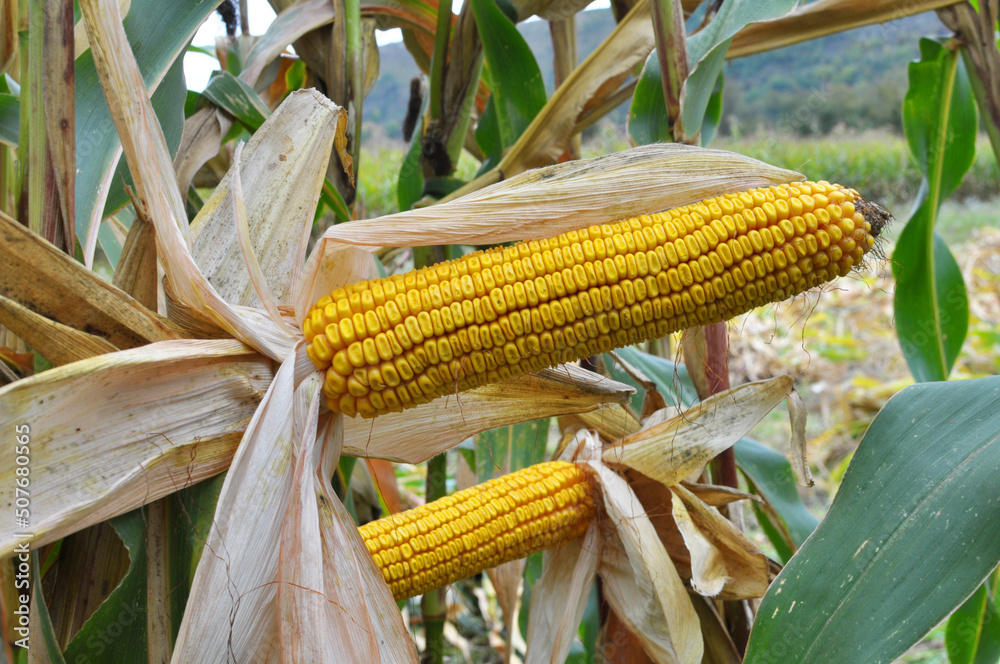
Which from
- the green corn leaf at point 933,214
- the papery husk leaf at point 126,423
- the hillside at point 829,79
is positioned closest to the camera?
the papery husk leaf at point 126,423

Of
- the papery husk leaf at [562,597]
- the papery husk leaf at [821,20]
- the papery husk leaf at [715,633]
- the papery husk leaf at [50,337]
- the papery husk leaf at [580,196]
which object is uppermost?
the papery husk leaf at [821,20]

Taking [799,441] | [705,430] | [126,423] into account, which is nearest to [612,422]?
[705,430]

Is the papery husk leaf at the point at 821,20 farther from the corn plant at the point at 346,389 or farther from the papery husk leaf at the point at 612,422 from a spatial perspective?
the papery husk leaf at the point at 612,422

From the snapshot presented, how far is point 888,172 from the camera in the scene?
8352mm

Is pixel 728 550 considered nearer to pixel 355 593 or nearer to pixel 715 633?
pixel 715 633

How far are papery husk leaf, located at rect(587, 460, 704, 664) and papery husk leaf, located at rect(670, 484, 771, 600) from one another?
0.18 ft

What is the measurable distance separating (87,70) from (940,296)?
5.38 ft

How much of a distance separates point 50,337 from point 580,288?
46 centimetres

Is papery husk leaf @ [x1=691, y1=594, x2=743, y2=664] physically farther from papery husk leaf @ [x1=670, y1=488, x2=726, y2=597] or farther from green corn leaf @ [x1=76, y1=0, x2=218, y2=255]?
green corn leaf @ [x1=76, y1=0, x2=218, y2=255]

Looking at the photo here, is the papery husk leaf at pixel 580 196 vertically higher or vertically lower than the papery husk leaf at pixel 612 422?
higher

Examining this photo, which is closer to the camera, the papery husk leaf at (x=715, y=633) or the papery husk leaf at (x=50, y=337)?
the papery husk leaf at (x=50, y=337)

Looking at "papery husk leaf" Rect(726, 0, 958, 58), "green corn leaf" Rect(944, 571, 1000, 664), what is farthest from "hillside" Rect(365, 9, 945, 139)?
"green corn leaf" Rect(944, 571, 1000, 664)

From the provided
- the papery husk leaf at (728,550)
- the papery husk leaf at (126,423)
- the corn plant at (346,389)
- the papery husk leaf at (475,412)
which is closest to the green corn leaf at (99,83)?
the corn plant at (346,389)

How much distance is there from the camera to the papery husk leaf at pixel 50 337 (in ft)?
1.67
